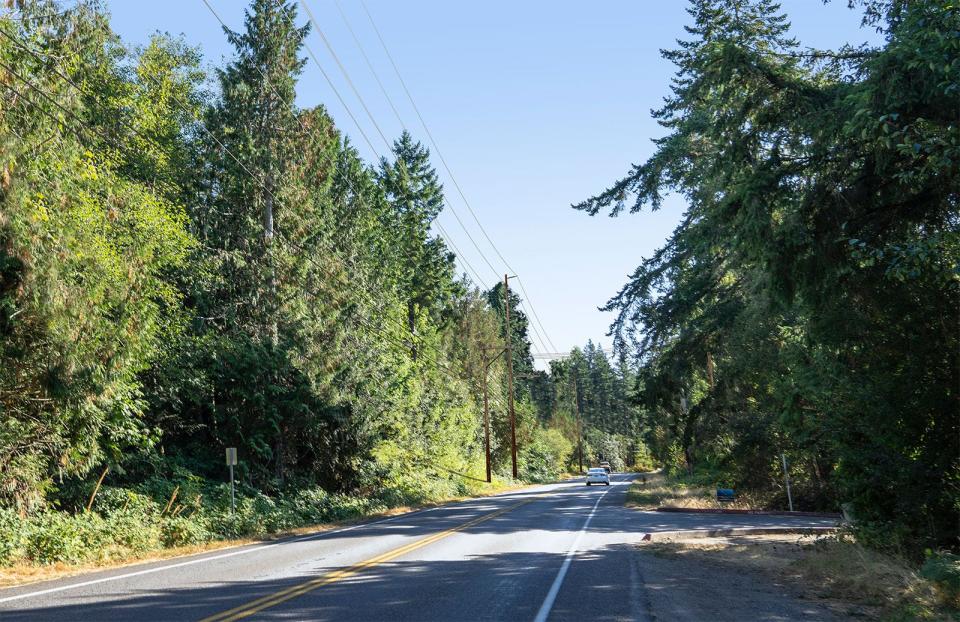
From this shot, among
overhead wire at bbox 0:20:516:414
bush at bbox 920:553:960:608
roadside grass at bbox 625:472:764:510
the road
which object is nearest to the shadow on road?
the road

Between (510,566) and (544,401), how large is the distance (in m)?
122

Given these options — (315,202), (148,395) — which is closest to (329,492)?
(148,395)

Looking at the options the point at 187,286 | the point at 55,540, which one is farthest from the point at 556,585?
the point at 187,286

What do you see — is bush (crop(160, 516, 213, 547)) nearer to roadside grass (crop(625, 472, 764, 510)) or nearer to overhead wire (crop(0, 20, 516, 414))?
overhead wire (crop(0, 20, 516, 414))

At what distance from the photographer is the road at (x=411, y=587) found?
8062 millimetres

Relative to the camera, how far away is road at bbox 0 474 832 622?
806 centimetres

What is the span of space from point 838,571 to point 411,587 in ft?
21.9

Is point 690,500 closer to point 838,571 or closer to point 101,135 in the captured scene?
point 838,571

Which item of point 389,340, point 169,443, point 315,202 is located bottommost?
point 169,443

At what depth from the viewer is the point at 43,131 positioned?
14.6 meters

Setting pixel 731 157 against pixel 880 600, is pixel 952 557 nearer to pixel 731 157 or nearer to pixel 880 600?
pixel 880 600

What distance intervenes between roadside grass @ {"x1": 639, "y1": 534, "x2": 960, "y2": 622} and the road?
25.7 inches

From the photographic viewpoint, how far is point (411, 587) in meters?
9.75

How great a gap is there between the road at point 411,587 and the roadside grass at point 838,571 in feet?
2.14
